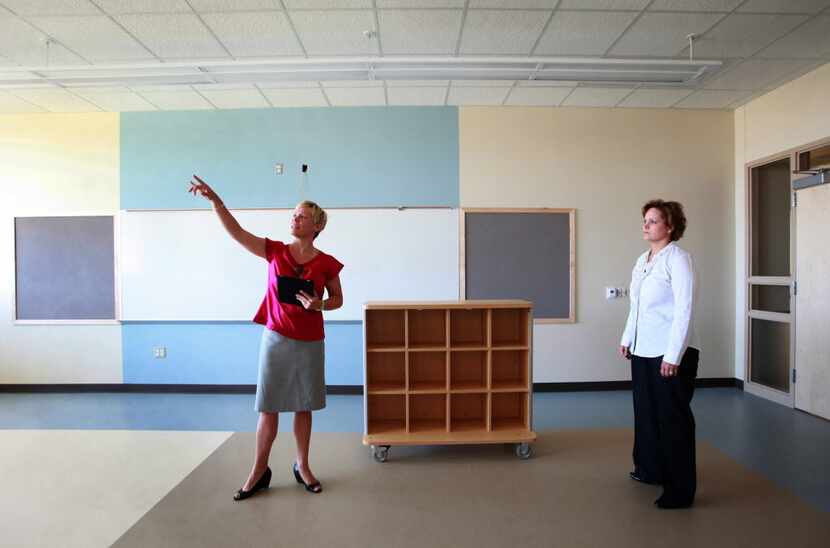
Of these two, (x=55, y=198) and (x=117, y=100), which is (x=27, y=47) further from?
(x=55, y=198)

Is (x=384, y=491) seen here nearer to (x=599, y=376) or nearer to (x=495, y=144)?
(x=599, y=376)

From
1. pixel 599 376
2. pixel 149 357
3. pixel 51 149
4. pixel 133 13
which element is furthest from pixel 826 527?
pixel 51 149

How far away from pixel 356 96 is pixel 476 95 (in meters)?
1.18

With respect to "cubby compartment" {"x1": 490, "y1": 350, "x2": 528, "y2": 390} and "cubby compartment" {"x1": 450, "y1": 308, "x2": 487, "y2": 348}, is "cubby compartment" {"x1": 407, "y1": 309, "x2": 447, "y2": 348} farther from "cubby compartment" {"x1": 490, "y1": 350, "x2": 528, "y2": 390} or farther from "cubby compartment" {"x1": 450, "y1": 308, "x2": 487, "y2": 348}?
"cubby compartment" {"x1": 490, "y1": 350, "x2": 528, "y2": 390}

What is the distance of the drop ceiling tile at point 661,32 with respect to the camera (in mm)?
3154

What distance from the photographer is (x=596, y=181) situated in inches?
187

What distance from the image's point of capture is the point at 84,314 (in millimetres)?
4820

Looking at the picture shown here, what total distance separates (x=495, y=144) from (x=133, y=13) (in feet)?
10.7

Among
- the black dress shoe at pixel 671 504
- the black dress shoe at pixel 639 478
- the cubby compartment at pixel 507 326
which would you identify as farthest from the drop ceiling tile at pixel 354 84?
the black dress shoe at pixel 671 504

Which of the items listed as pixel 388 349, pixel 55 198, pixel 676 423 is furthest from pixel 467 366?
pixel 55 198

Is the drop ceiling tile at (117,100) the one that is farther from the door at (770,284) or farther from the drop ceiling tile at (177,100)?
the door at (770,284)

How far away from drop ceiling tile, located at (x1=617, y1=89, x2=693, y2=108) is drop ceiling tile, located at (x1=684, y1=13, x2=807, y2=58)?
0.63 m

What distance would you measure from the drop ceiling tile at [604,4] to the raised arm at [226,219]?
8.29ft

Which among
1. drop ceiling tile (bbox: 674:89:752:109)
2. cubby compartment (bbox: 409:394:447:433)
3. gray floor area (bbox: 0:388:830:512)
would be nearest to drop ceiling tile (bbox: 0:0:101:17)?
gray floor area (bbox: 0:388:830:512)
